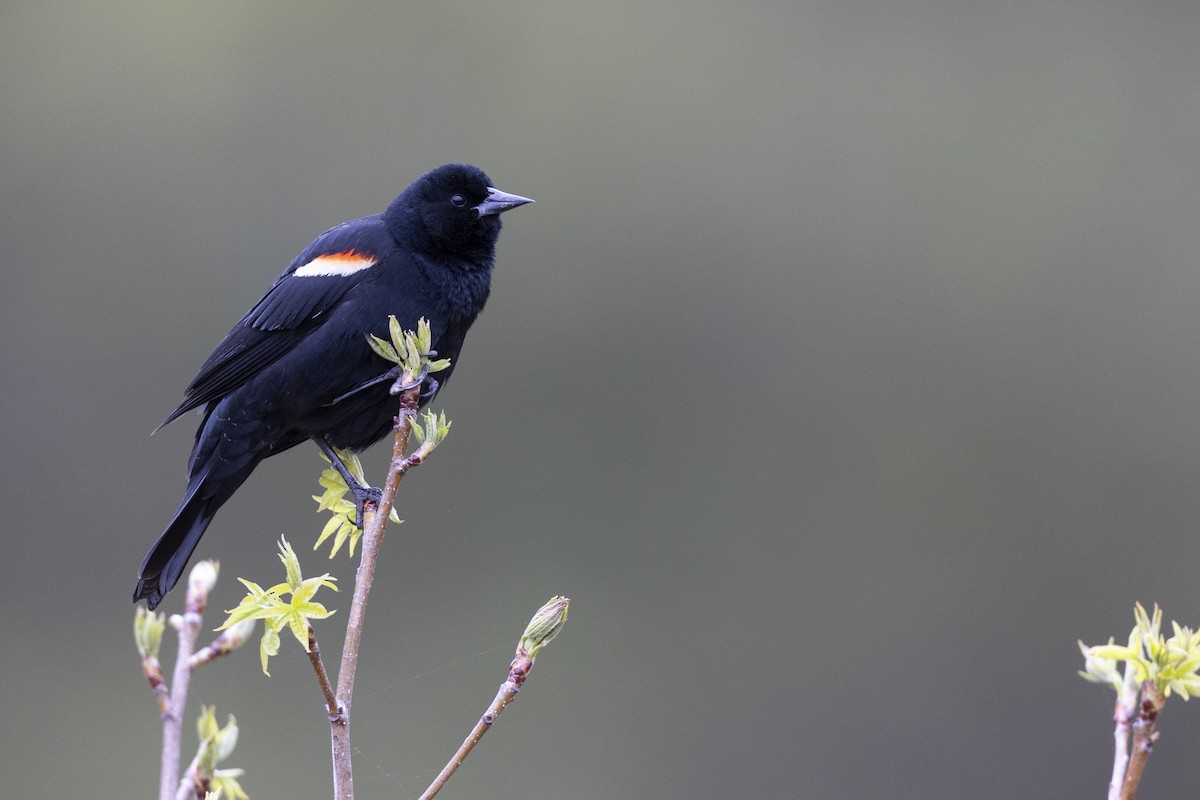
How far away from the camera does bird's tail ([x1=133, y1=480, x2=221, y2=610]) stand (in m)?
3.21

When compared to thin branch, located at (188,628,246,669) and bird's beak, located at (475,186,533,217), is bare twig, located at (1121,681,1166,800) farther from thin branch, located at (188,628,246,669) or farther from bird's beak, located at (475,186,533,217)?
bird's beak, located at (475,186,533,217)

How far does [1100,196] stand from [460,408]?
6238 millimetres

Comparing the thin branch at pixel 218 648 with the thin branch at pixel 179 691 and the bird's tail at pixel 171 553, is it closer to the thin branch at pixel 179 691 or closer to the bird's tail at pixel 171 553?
the thin branch at pixel 179 691

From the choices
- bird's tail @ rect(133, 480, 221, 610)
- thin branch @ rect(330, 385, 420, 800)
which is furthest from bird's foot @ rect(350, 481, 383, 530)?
thin branch @ rect(330, 385, 420, 800)

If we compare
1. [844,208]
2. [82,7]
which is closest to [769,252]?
[844,208]

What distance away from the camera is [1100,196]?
12422 millimetres

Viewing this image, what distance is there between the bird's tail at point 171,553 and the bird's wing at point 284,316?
25 cm

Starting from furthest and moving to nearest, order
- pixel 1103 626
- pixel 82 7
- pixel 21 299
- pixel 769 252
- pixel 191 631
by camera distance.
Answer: pixel 82 7 → pixel 769 252 → pixel 21 299 → pixel 1103 626 → pixel 191 631

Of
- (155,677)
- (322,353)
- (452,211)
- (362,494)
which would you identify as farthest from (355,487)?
(155,677)

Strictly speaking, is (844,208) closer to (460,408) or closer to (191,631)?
(460,408)

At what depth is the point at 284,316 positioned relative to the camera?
3410 mm

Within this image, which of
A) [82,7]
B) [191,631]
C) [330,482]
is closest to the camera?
[191,631]

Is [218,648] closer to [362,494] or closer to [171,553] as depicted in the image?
[362,494]

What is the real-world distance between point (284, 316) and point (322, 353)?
0.74 feet
